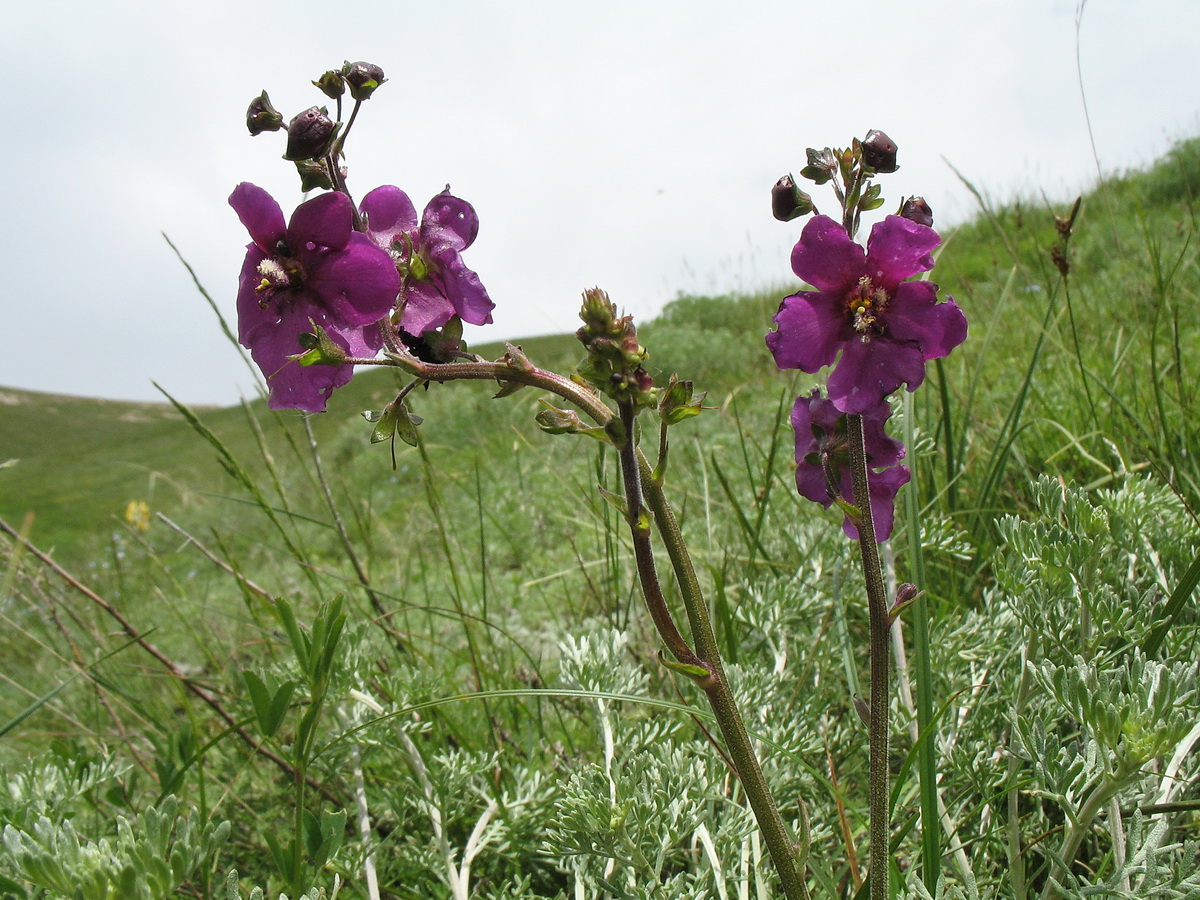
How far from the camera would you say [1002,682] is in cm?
162

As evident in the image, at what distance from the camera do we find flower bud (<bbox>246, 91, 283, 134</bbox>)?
1.25 metres

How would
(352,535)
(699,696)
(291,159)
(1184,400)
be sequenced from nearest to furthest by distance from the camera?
(291,159) → (699,696) → (1184,400) → (352,535)

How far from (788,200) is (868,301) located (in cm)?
20

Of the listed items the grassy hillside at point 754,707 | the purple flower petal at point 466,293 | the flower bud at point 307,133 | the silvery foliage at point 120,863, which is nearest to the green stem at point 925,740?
the grassy hillside at point 754,707

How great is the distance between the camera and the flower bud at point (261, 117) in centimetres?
125

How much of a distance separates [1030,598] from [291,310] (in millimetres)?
1442

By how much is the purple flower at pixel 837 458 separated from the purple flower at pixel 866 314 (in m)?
0.06

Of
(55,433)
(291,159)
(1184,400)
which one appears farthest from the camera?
(55,433)

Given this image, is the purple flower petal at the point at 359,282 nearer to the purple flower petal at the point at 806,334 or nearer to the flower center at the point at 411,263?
the flower center at the point at 411,263

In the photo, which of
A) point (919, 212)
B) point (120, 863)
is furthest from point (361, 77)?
point (120, 863)

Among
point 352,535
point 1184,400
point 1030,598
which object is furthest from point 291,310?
point 352,535

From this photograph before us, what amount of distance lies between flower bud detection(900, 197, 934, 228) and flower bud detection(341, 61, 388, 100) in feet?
2.81

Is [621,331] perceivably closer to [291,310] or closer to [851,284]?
[851,284]

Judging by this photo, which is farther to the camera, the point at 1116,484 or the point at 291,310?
the point at 1116,484
